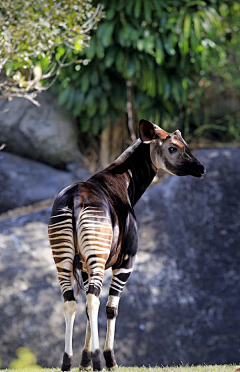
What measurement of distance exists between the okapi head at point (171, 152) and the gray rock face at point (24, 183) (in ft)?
19.5

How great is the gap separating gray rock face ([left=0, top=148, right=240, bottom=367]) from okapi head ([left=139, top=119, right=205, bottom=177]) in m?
4.08

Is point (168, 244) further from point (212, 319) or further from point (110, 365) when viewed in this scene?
point (110, 365)

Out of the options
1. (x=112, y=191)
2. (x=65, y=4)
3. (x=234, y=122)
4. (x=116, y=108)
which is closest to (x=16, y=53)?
(x=65, y=4)

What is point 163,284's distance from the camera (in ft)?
24.4

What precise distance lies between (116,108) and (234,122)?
3.20m

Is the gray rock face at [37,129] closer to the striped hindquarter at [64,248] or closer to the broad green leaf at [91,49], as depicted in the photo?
the broad green leaf at [91,49]

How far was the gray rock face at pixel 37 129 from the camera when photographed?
950 centimetres

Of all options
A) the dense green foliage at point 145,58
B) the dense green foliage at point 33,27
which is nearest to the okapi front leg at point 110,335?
the dense green foliage at point 33,27

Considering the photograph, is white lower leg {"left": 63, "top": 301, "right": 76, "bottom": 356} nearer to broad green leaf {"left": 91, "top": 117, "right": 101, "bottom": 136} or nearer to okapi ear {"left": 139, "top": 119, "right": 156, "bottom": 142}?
okapi ear {"left": 139, "top": 119, "right": 156, "bottom": 142}

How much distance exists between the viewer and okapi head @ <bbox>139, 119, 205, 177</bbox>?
139 inches

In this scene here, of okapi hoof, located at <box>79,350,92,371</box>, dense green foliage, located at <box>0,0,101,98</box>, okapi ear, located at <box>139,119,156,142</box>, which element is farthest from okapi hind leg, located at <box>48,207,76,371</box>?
dense green foliage, located at <box>0,0,101,98</box>

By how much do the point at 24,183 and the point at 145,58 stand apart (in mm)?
3371

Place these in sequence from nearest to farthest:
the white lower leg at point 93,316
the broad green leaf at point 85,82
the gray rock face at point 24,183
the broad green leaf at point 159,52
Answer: the white lower leg at point 93,316 → the broad green leaf at point 159,52 → the broad green leaf at point 85,82 → the gray rock face at point 24,183

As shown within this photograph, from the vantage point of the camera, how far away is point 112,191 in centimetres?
357
